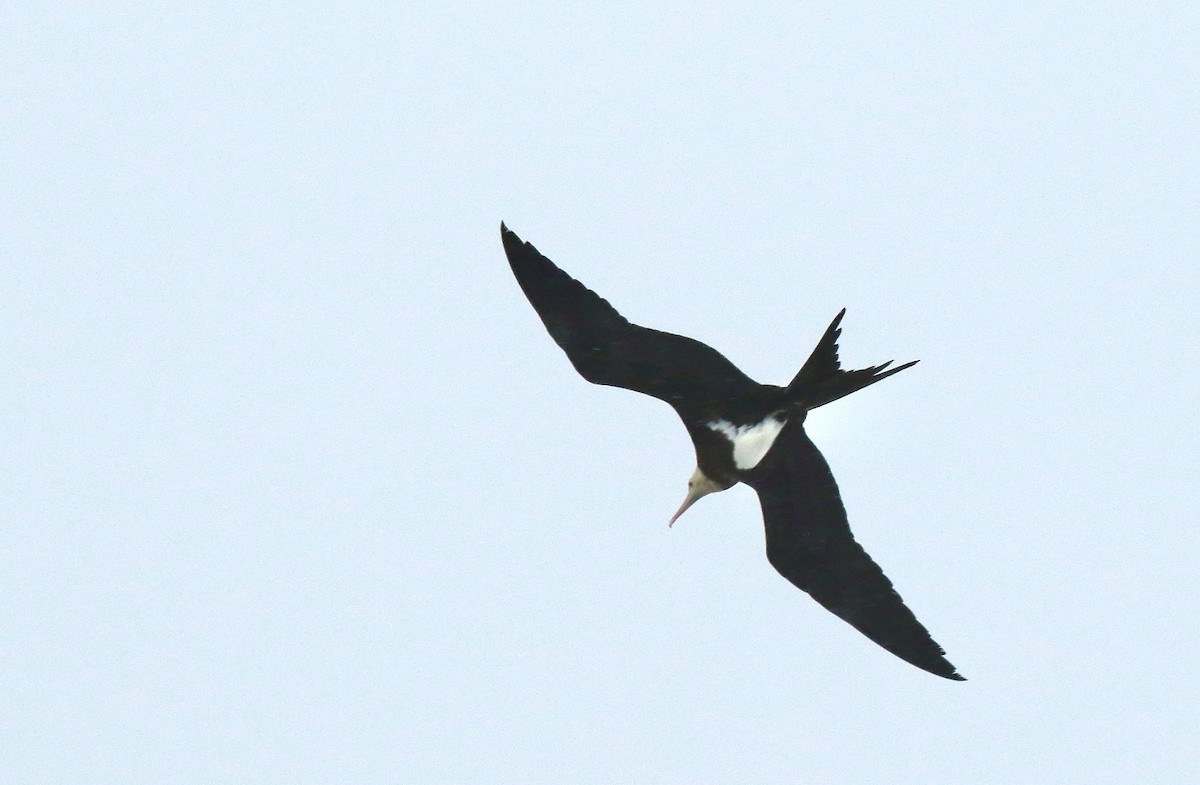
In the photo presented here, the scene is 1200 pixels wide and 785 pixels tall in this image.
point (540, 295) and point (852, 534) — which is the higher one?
point (540, 295)

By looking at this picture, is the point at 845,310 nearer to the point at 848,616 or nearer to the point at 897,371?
the point at 897,371

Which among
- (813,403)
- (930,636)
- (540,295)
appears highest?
(540,295)

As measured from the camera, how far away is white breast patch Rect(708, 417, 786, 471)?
10352mm

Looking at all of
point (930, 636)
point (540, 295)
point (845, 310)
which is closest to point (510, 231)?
point (540, 295)

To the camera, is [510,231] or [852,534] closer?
[510,231]

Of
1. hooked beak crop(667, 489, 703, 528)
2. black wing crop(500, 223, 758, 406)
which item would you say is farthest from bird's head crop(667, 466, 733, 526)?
black wing crop(500, 223, 758, 406)

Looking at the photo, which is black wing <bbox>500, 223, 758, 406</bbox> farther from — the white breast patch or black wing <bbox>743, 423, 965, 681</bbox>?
black wing <bbox>743, 423, 965, 681</bbox>

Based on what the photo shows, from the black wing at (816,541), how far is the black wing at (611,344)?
30.4 inches

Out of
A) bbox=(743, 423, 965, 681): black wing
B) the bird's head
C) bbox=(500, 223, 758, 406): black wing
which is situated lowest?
bbox=(743, 423, 965, 681): black wing

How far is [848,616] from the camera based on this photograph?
10.4 m

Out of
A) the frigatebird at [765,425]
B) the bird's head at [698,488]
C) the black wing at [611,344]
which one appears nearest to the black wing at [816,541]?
the frigatebird at [765,425]

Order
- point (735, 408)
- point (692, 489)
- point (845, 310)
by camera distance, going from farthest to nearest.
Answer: point (692, 489), point (735, 408), point (845, 310)

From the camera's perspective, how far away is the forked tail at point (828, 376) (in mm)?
9375

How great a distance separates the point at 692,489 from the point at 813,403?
1.31m
